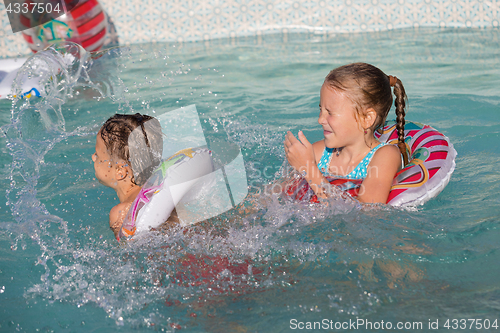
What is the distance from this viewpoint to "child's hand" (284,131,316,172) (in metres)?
2.76

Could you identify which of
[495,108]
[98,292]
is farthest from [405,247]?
[495,108]

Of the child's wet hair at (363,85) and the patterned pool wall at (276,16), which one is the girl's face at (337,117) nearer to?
the child's wet hair at (363,85)

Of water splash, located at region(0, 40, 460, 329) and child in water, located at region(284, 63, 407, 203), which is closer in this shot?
water splash, located at region(0, 40, 460, 329)

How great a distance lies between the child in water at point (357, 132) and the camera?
2.73 meters

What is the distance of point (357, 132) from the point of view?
2.86m

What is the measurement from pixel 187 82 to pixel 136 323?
4488mm

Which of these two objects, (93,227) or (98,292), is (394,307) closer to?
(98,292)

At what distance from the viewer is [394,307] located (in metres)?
2.10

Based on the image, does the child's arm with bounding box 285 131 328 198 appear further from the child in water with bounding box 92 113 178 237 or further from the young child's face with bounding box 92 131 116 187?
the young child's face with bounding box 92 131 116 187

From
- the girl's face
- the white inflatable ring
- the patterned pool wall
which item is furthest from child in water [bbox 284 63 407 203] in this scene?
the patterned pool wall

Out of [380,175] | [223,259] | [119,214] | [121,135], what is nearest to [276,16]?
[380,175]

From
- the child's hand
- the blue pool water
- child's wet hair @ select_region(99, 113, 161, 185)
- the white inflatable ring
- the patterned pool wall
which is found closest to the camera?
the blue pool water

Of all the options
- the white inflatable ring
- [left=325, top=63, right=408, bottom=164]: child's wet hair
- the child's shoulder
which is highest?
[left=325, top=63, right=408, bottom=164]: child's wet hair

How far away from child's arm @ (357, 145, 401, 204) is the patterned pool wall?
6098 mm
